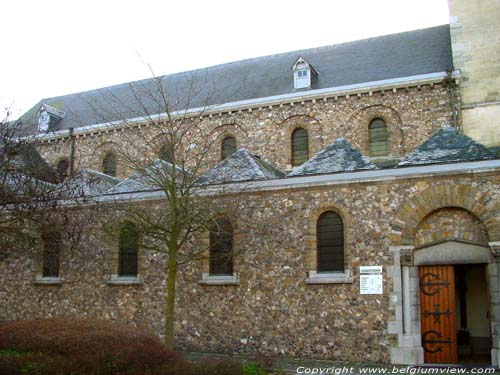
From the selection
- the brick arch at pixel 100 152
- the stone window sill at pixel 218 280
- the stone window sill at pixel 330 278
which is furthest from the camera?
the brick arch at pixel 100 152

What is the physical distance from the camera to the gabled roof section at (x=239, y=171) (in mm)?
17323

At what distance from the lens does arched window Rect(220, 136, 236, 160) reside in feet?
81.3

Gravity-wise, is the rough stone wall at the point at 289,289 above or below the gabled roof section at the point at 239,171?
below

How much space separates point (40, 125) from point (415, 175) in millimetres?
22506

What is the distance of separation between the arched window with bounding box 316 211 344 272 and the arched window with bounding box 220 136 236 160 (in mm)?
9287

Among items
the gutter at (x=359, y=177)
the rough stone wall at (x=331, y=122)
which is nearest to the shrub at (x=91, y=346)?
the gutter at (x=359, y=177)

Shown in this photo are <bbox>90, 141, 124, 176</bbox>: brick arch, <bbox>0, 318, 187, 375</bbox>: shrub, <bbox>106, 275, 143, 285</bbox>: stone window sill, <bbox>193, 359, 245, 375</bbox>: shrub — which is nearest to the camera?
<bbox>0, 318, 187, 375</bbox>: shrub

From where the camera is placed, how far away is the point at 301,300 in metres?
15.9

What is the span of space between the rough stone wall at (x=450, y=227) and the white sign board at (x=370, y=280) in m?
1.34

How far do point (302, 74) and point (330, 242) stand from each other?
35.0 feet

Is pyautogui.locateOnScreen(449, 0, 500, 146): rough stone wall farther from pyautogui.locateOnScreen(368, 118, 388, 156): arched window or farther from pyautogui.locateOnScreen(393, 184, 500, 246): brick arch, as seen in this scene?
pyautogui.locateOnScreen(393, 184, 500, 246): brick arch

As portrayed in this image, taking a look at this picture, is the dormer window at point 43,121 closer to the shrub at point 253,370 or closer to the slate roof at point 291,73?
the slate roof at point 291,73

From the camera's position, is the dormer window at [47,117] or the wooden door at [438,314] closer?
the wooden door at [438,314]

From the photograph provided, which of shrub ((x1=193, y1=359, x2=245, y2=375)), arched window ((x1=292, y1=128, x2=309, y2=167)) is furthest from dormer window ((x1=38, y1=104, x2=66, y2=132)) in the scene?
shrub ((x1=193, y1=359, x2=245, y2=375))
